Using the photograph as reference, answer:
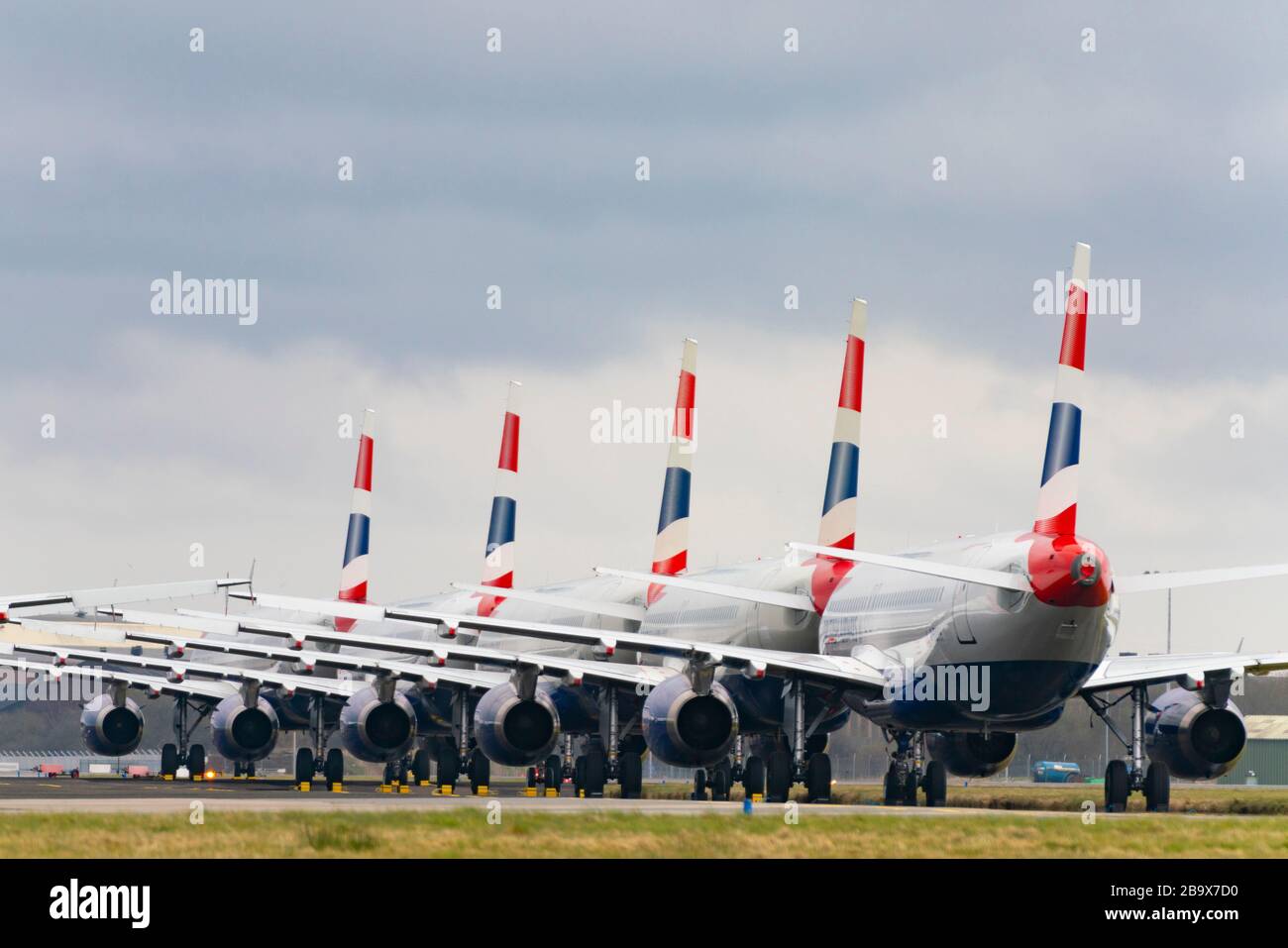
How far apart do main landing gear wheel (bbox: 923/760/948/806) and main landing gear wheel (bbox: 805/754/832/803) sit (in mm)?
3132

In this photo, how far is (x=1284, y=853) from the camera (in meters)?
29.2

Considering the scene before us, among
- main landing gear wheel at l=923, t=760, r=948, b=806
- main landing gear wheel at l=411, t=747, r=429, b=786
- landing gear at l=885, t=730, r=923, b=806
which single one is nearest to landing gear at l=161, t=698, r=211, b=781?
main landing gear wheel at l=411, t=747, r=429, b=786

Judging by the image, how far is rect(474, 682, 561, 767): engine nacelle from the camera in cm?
5709

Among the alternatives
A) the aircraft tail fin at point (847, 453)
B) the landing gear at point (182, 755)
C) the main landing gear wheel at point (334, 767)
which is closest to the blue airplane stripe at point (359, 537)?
the landing gear at point (182, 755)

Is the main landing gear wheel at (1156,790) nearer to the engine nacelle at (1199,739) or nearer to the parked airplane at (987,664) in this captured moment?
the parked airplane at (987,664)

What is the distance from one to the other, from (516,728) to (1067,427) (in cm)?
1972

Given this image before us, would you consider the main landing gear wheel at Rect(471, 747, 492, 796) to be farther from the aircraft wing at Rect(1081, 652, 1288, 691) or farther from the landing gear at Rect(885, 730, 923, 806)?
the aircraft wing at Rect(1081, 652, 1288, 691)

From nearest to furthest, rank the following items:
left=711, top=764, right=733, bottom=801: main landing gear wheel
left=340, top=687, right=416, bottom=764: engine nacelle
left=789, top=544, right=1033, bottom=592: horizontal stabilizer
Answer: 1. left=789, top=544, right=1033, bottom=592: horizontal stabilizer
2. left=711, top=764, right=733, bottom=801: main landing gear wheel
3. left=340, top=687, right=416, bottom=764: engine nacelle

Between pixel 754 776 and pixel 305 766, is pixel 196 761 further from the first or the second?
pixel 754 776

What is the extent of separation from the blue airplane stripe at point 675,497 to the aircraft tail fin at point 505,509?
51.8 ft

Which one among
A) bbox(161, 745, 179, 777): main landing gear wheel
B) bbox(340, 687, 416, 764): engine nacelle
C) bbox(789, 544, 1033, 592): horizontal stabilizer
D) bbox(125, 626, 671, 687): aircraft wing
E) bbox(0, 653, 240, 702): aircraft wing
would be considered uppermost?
bbox(789, 544, 1033, 592): horizontal stabilizer
